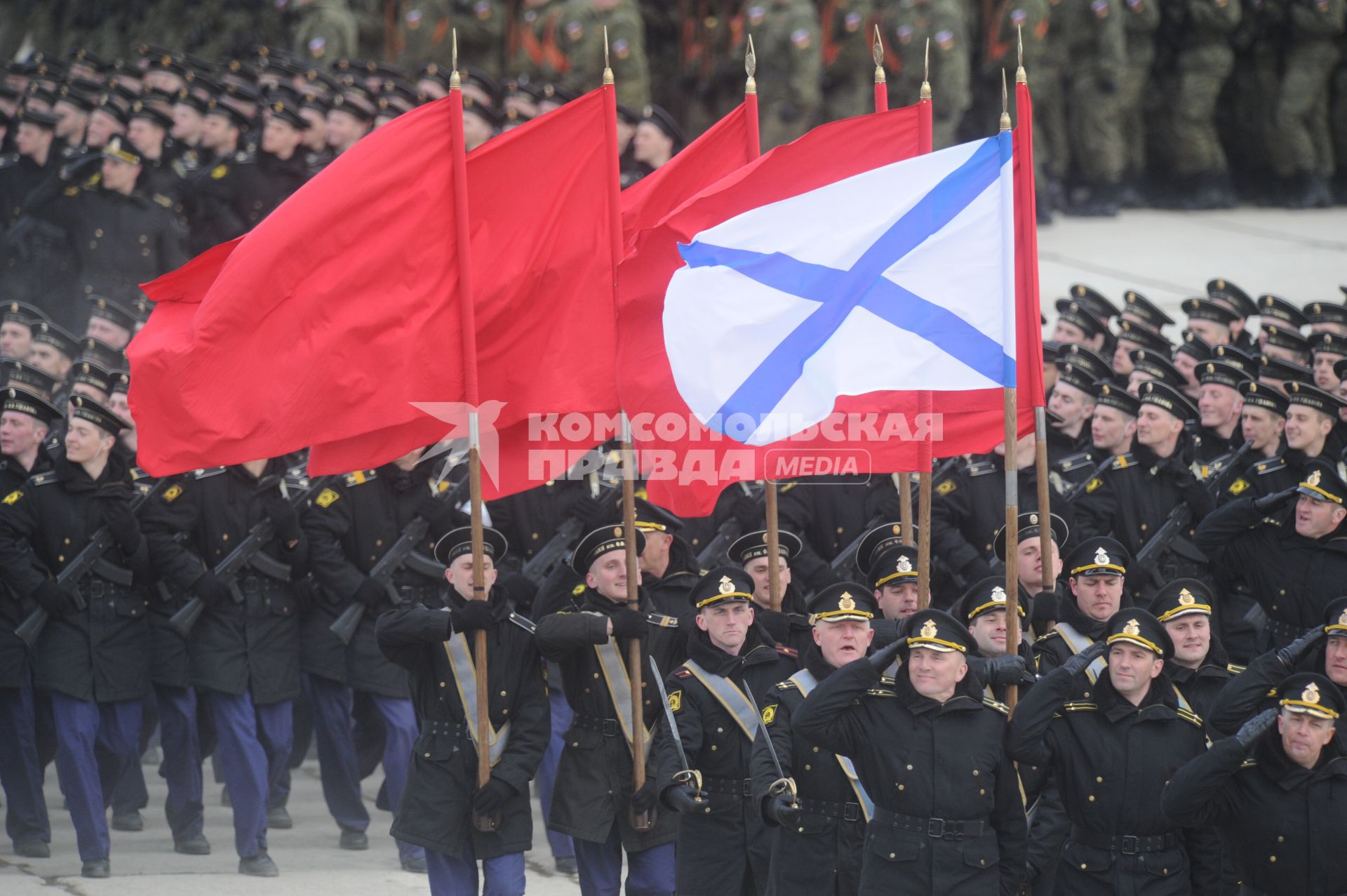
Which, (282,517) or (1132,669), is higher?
(282,517)

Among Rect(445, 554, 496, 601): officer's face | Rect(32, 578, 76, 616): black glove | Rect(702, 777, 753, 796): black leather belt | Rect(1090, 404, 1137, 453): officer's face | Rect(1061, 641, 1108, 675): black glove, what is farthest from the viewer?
Rect(1090, 404, 1137, 453): officer's face

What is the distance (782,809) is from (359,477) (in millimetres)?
4151

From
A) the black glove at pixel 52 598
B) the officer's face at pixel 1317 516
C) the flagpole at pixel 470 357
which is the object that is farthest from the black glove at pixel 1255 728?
the black glove at pixel 52 598

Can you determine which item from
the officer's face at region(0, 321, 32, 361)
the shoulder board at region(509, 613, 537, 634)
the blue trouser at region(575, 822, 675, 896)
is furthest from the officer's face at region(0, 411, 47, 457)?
the blue trouser at region(575, 822, 675, 896)

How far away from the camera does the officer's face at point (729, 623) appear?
323 inches

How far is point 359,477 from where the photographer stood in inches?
424

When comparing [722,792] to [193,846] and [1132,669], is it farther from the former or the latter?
[193,846]

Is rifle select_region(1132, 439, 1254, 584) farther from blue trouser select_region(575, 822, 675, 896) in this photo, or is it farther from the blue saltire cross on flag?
blue trouser select_region(575, 822, 675, 896)

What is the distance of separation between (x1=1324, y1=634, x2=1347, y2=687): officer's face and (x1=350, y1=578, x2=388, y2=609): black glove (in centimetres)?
487

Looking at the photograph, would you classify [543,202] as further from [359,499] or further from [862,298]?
[359,499]

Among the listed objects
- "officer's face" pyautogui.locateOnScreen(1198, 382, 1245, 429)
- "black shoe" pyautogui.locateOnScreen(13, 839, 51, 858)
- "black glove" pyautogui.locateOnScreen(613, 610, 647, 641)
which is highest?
"officer's face" pyautogui.locateOnScreen(1198, 382, 1245, 429)

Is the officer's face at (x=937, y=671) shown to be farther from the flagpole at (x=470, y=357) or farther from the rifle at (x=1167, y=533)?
the rifle at (x=1167, y=533)

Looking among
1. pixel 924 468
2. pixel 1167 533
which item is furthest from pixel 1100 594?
pixel 1167 533

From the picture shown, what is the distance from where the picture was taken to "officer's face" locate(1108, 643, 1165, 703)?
7332 millimetres
